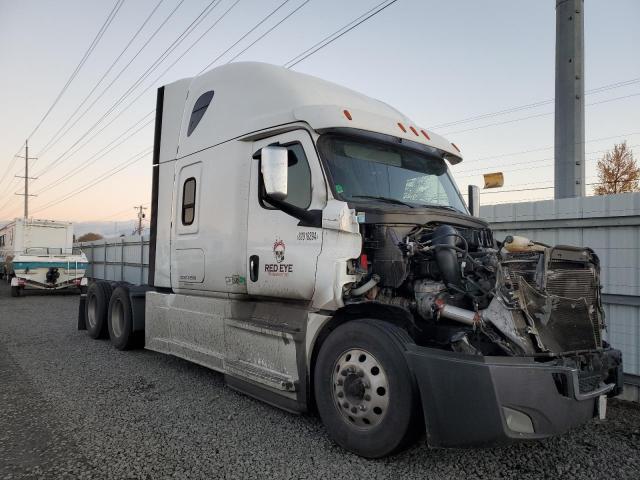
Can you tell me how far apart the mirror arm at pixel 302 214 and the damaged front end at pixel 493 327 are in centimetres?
40

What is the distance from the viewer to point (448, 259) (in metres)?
3.52

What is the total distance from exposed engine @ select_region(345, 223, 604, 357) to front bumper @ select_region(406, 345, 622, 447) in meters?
0.20

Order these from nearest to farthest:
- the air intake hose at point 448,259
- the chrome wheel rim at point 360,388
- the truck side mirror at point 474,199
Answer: the chrome wheel rim at point 360,388 < the air intake hose at point 448,259 < the truck side mirror at point 474,199

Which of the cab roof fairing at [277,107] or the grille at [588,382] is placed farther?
the cab roof fairing at [277,107]

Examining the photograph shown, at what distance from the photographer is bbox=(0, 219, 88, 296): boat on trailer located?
17.0 m

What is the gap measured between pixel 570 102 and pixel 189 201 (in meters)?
6.78

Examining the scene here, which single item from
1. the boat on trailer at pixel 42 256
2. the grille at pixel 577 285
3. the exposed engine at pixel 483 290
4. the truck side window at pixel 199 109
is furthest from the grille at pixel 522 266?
the boat on trailer at pixel 42 256

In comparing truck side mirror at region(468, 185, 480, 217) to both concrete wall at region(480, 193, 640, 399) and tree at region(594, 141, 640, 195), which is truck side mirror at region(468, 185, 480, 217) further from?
tree at region(594, 141, 640, 195)

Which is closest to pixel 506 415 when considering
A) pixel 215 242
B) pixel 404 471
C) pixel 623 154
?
pixel 404 471

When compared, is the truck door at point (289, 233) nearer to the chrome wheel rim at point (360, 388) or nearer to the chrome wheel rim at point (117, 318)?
the chrome wheel rim at point (360, 388)

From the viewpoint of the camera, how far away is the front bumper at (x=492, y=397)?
115 inches

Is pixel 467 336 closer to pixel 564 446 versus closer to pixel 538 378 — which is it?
pixel 538 378

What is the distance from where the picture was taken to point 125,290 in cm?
734

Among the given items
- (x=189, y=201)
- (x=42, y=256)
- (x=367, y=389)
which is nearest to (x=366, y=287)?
(x=367, y=389)
